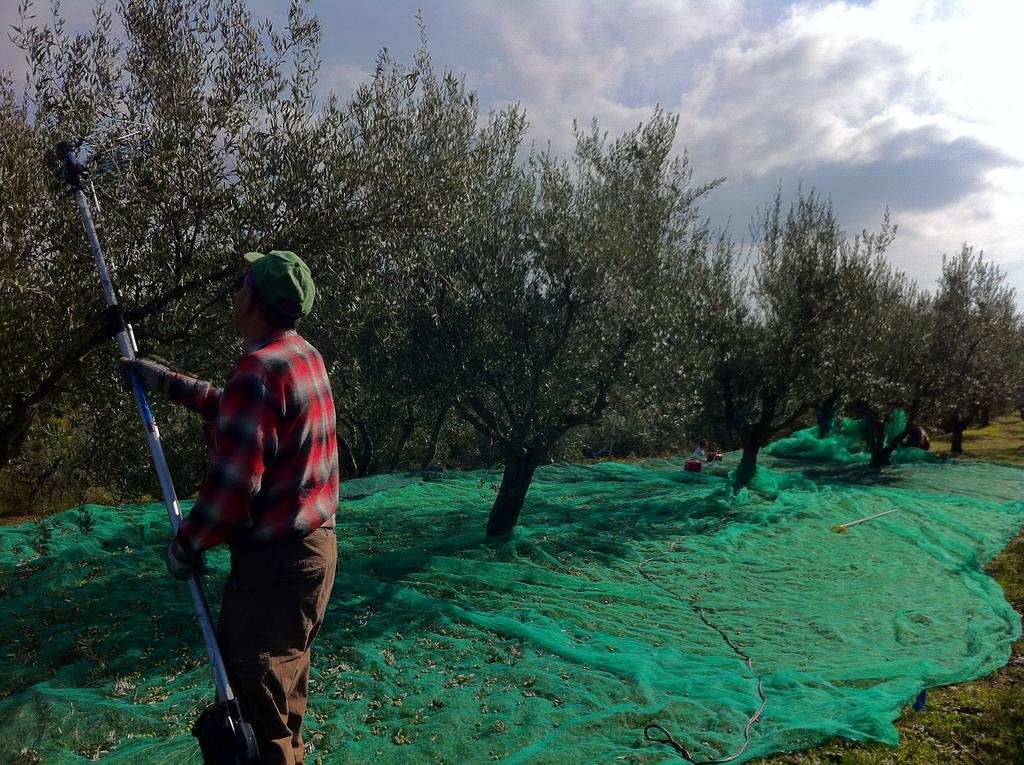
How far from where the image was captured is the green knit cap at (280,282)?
2754mm

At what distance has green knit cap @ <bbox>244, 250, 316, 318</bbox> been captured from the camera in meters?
2.75

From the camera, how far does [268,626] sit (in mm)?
2627

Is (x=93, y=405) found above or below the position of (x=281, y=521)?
above

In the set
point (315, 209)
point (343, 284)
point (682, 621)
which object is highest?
point (315, 209)

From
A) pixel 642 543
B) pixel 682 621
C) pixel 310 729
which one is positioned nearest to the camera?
pixel 310 729

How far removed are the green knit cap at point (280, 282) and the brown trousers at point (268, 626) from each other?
2.96ft

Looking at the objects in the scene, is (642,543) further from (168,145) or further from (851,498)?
(168,145)

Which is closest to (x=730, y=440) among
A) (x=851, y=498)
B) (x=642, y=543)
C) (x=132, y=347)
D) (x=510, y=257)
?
(x=851, y=498)

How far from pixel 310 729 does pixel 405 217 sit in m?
4.25

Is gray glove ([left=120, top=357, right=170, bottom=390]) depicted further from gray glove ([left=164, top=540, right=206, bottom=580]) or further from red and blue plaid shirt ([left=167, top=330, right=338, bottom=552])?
gray glove ([left=164, top=540, right=206, bottom=580])

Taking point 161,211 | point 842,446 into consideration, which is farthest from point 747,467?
point 161,211

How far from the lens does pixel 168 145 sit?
209 inches

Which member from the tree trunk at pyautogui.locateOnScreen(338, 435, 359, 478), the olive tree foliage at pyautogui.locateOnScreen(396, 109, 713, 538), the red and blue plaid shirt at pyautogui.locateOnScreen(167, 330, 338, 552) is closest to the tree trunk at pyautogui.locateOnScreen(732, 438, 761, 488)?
the olive tree foliage at pyautogui.locateOnScreen(396, 109, 713, 538)

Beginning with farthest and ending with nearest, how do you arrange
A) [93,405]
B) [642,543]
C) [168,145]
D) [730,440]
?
[730,440] < [642,543] < [93,405] < [168,145]
